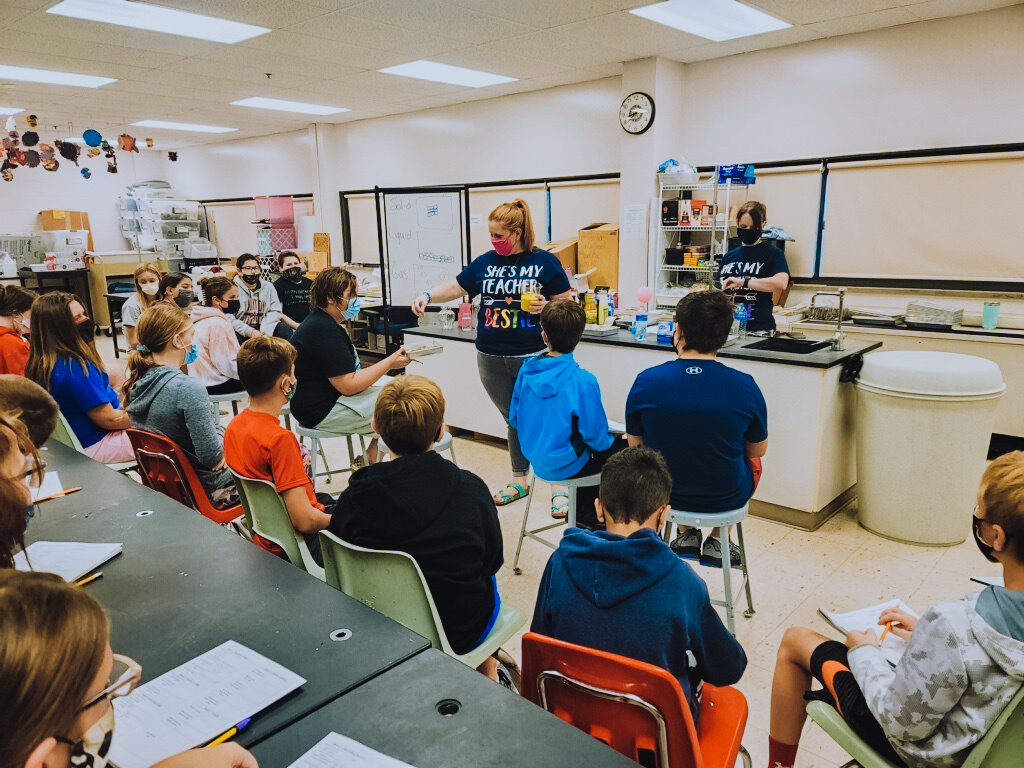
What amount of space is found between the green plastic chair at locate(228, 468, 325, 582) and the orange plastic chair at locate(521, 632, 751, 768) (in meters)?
0.85

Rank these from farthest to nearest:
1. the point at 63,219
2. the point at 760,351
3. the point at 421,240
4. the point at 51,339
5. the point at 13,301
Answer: the point at 63,219 → the point at 421,240 → the point at 13,301 → the point at 760,351 → the point at 51,339

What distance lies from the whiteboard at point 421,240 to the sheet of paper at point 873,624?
13.7 ft

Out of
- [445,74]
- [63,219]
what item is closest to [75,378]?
[445,74]

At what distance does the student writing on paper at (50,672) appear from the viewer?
0.58 meters

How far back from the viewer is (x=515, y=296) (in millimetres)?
3387

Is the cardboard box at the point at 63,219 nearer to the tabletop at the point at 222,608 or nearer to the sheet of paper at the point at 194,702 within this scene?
the tabletop at the point at 222,608

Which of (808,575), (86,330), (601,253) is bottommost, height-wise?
(808,575)

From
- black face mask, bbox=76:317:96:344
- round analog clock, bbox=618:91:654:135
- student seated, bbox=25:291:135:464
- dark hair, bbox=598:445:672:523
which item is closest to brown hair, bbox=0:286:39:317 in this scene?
black face mask, bbox=76:317:96:344

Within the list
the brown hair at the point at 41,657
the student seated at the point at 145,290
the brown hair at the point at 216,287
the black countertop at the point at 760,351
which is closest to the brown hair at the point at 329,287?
the black countertop at the point at 760,351

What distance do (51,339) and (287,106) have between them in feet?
17.5

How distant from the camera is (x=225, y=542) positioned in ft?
4.88

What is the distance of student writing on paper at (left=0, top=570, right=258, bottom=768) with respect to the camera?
0.58 m

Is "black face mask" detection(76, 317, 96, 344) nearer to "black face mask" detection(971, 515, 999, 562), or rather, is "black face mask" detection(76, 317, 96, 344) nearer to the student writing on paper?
the student writing on paper

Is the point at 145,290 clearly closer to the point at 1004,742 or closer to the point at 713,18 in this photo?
the point at 713,18
